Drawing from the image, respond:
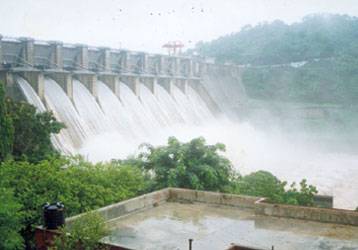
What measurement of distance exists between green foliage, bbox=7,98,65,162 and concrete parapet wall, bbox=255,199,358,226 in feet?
39.4

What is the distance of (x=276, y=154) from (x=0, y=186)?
3542cm

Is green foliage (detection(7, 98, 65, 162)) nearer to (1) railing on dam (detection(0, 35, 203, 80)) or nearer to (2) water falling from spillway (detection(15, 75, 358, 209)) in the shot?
(2) water falling from spillway (detection(15, 75, 358, 209))

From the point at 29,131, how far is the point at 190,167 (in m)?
8.49

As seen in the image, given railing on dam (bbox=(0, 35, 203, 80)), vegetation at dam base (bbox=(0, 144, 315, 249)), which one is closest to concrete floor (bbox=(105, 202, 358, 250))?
vegetation at dam base (bbox=(0, 144, 315, 249))

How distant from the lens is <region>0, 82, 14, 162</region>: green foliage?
1888cm

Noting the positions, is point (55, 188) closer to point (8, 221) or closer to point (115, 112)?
point (8, 221)

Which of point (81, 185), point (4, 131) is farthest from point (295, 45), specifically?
point (81, 185)

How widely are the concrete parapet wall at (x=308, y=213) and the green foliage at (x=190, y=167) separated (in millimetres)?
4634

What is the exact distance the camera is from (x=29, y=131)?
2244cm

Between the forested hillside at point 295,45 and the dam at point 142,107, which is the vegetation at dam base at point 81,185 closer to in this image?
the dam at point 142,107

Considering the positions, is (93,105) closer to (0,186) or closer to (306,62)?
(0,186)

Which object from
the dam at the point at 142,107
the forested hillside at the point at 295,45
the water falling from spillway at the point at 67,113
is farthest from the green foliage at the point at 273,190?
the forested hillside at the point at 295,45

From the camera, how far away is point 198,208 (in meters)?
14.5

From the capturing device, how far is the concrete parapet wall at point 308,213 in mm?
12258
